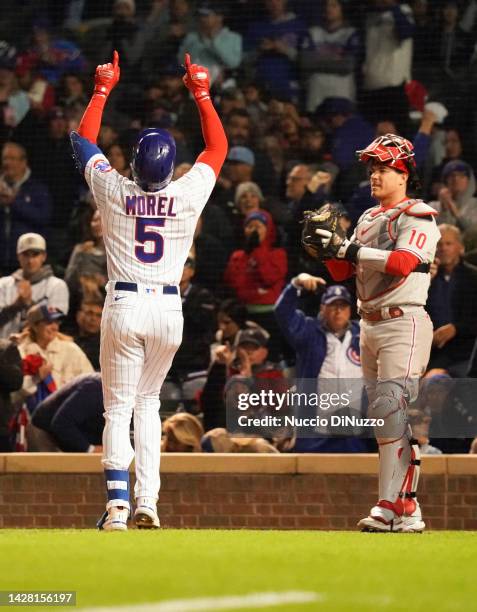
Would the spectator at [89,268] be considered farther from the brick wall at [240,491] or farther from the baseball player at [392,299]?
the baseball player at [392,299]

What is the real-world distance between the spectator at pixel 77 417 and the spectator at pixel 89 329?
1.24 m

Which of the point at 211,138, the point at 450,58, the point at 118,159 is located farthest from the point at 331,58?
the point at 211,138

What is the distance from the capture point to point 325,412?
9.72 meters

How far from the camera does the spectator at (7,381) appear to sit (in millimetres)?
9961

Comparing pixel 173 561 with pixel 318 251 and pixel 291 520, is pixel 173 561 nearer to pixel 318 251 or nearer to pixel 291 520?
pixel 318 251

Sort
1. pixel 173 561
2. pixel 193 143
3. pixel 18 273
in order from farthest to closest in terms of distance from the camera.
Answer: pixel 193 143, pixel 18 273, pixel 173 561

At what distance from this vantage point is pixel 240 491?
29.4ft

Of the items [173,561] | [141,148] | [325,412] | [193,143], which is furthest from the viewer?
[193,143]

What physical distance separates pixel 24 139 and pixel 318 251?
7.07m

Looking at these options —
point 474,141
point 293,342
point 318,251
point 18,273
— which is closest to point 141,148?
point 318,251

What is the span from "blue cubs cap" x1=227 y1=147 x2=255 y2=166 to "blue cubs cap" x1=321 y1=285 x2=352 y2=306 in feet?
8.64

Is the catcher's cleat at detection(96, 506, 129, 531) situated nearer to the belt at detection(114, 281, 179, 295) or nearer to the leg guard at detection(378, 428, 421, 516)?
the belt at detection(114, 281, 179, 295)

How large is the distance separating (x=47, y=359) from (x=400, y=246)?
4.54 meters

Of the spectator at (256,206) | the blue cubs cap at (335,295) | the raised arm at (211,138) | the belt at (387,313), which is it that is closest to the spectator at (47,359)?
the blue cubs cap at (335,295)
